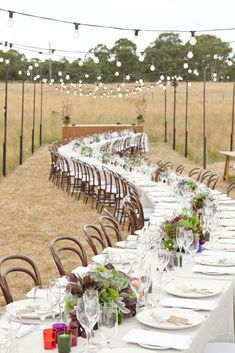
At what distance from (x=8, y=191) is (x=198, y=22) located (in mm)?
18914

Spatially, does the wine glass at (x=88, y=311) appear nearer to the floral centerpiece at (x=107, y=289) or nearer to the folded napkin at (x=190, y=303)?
the floral centerpiece at (x=107, y=289)

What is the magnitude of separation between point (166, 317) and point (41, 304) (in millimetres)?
648

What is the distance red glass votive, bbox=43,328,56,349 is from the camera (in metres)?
2.96

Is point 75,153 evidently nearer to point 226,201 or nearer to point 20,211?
point 20,211

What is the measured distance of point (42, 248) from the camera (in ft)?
29.8

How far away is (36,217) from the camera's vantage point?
11695mm

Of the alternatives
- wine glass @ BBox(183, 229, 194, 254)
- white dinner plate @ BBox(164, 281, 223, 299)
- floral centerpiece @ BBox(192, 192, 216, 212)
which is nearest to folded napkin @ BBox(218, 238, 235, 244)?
floral centerpiece @ BBox(192, 192, 216, 212)

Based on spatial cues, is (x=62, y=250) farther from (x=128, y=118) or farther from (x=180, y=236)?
(x=128, y=118)

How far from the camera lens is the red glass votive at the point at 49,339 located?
2.96m

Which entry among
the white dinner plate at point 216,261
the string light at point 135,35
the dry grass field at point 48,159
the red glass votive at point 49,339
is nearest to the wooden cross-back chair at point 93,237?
the white dinner plate at point 216,261

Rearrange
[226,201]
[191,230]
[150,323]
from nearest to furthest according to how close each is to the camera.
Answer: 1. [150,323]
2. [191,230]
3. [226,201]

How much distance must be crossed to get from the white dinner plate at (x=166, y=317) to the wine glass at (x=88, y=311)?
19.2 inches

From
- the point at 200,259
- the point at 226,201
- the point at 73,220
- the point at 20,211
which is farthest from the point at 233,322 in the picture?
the point at 20,211

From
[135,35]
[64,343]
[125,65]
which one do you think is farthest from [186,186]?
[125,65]
